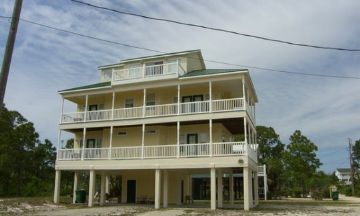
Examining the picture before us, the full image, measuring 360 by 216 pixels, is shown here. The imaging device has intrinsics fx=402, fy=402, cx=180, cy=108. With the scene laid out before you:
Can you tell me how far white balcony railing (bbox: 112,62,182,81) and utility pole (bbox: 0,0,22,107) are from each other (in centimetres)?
1830

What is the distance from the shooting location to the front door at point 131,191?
3388 centimetres

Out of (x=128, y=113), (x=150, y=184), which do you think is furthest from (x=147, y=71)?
(x=150, y=184)

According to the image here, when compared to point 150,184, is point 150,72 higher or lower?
higher

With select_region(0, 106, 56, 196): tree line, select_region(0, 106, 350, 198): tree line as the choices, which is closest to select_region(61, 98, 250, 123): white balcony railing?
select_region(0, 106, 350, 198): tree line

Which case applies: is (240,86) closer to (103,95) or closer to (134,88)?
(134,88)

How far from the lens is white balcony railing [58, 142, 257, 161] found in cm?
2592

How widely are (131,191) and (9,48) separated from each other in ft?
81.6

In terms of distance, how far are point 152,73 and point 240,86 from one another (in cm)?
666

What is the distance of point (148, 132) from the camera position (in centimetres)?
3167

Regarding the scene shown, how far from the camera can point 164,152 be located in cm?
2828

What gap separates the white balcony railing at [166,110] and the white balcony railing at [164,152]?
2377 millimetres

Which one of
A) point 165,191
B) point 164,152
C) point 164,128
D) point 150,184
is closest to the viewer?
point 165,191

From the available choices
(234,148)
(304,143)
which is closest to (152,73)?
(234,148)

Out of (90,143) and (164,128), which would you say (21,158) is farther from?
(164,128)
